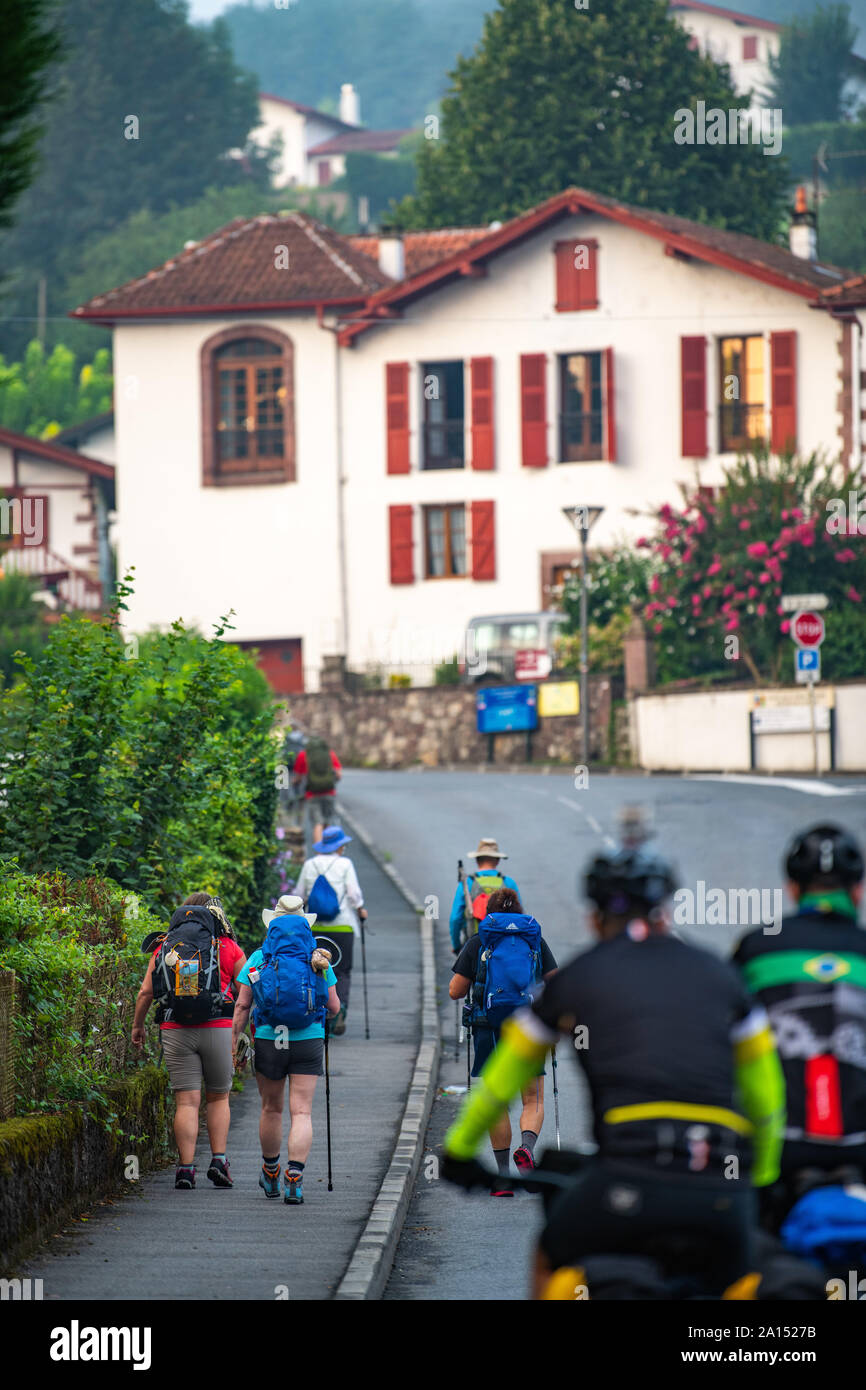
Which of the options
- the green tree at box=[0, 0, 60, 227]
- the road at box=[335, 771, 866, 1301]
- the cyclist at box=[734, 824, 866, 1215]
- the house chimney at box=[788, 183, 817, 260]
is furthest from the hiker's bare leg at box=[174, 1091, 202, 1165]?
the house chimney at box=[788, 183, 817, 260]

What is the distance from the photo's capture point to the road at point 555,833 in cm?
1482

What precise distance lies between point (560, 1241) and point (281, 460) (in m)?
42.1

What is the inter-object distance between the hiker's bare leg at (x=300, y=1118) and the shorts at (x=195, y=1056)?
0.53 m

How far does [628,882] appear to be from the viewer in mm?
5707

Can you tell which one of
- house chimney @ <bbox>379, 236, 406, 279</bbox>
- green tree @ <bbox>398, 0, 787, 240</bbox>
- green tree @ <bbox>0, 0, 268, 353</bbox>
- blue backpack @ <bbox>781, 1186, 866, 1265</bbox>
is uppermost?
green tree @ <bbox>0, 0, 268, 353</bbox>

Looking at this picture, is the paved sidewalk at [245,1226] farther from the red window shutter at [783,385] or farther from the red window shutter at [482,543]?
the red window shutter at [482,543]

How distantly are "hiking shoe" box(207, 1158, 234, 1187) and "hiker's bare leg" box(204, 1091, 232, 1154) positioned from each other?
0.05m

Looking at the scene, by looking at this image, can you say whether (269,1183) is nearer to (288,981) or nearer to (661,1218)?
(288,981)

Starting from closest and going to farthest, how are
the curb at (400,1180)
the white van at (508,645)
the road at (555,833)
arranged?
the curb at (400,1180) < the road at (555,833) < the white van at (508,645)

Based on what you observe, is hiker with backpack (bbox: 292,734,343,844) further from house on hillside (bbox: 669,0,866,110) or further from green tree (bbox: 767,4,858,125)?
house on hillside (bbox: 669,0,866,110)

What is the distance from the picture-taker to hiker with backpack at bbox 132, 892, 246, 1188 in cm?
1122

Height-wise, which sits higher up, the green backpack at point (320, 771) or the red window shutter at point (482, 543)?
the red window shutter at point (482, 543)

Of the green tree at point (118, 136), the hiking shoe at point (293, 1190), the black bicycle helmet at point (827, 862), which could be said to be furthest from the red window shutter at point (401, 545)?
the green tree at point (118, 136)

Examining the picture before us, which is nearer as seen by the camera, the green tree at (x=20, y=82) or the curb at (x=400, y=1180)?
the green tree at (x=20, y=82)
